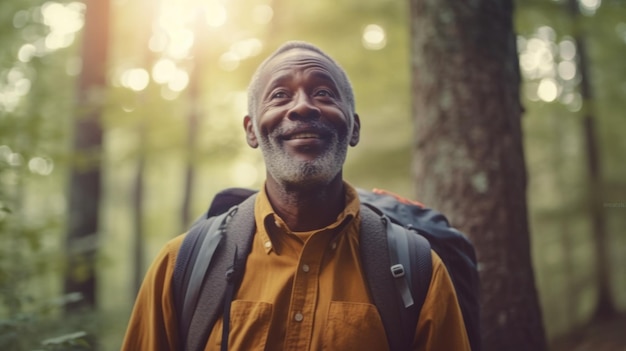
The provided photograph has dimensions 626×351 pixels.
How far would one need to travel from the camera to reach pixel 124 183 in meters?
33.6

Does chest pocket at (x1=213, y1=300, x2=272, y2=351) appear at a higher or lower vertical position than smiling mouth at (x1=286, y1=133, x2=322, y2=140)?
lower

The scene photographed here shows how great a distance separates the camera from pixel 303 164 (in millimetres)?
2738

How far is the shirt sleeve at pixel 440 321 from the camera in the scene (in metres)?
2.56

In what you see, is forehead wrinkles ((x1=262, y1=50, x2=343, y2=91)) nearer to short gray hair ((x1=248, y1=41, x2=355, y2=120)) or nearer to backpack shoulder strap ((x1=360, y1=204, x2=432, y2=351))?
short gray hair ((x1=248, y1=41, x2=355, y2=120))

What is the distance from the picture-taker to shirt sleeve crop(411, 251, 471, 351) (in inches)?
101

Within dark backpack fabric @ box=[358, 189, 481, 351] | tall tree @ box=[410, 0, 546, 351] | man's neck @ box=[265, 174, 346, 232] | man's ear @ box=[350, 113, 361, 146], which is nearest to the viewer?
man's neck @ box=[265, 174, 346, 232]

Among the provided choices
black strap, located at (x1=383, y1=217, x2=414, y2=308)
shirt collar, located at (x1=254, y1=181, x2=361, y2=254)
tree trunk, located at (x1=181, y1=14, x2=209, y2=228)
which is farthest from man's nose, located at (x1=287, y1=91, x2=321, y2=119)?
tree trunk, located at (x1=181, y1=14, x2=209, y2=228)

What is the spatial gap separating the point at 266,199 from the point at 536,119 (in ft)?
51.0

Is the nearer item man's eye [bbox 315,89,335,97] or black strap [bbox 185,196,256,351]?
black strap [bbox 185,196,256,351]

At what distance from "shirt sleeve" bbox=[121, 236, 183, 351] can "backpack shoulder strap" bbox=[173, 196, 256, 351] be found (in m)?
0.05

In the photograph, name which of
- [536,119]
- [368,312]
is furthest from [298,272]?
[536,119]

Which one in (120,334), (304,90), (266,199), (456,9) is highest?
(456,9)

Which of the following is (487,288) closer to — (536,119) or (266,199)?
(266,199)

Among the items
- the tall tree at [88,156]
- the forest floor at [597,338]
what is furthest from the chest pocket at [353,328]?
the forest floor at [597,338]
